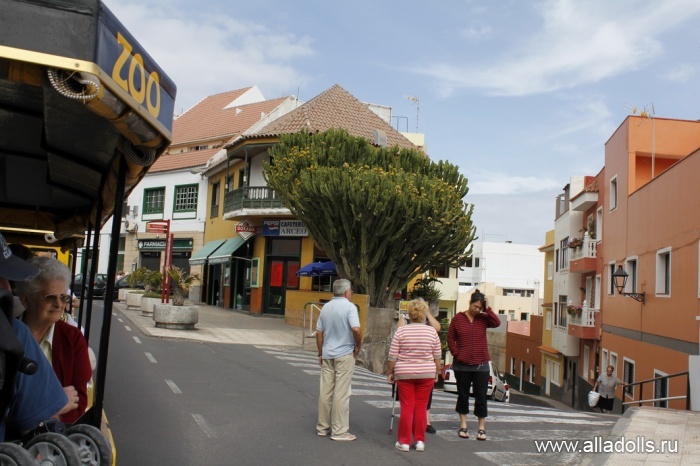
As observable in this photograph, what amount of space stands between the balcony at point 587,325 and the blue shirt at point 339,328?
24076 mm

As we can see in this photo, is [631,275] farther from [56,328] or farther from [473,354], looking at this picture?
[56,328]

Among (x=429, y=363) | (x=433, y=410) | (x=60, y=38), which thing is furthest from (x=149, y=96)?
(x=433, y=410)

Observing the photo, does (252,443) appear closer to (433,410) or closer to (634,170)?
(433,410)

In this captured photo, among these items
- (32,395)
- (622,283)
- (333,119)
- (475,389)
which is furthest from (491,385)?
(32,395)

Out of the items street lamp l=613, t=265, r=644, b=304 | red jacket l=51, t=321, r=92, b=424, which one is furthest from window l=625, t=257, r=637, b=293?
red jacket l=51, t=321, r=92, b=424

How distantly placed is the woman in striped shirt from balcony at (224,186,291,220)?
2223cm

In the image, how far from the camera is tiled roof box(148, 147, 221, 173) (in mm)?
42812

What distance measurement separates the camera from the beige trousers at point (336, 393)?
26.6ft

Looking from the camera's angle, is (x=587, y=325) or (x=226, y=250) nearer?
(x=587, y=325)

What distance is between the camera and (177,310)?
21125 mm

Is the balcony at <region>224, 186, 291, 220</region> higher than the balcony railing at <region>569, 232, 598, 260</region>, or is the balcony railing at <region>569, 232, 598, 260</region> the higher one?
the balcony at <region>224, 186, 291, 220</region>

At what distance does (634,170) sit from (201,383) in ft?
62.5

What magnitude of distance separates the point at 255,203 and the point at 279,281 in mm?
3669

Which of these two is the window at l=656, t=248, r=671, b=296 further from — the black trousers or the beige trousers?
the beige trousers
